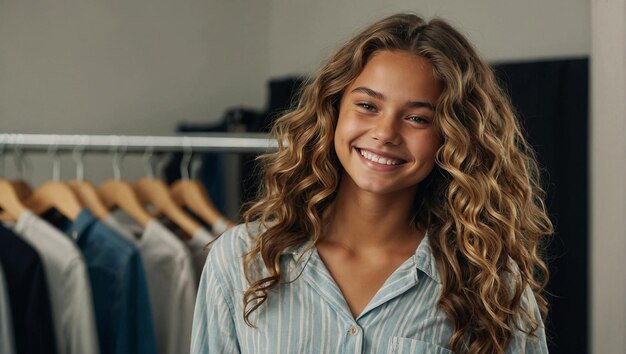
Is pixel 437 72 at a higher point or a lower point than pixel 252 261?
higher

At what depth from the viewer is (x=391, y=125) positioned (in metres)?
1.46

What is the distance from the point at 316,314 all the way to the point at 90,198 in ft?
2.77

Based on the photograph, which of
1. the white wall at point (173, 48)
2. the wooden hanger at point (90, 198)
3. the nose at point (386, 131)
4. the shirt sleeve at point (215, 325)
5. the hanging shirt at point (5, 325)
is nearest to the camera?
the nose at point (386, 131)

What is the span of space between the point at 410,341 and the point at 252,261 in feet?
0.96

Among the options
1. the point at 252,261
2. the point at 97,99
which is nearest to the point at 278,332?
the point at 252,261

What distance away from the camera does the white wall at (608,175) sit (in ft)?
6.36

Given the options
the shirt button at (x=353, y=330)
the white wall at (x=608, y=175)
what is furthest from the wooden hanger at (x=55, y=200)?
the white wall at (x=608, y=175)

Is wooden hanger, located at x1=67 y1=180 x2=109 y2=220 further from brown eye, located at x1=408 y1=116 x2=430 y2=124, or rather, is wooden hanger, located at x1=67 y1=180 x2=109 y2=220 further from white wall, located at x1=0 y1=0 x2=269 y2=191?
white wall, located at x1=0 y1=0 x2=269 y2=191

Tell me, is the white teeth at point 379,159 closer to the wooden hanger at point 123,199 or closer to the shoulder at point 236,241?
the shoulder at point 236,241

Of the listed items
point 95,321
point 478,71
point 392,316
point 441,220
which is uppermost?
point 478,71

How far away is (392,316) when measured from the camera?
1532 millimetres

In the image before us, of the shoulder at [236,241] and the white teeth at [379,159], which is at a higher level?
the white teeth at [379,159]

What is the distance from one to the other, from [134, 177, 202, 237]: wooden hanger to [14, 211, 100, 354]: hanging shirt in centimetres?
32

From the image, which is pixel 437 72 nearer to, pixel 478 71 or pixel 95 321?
pixel 478 71
